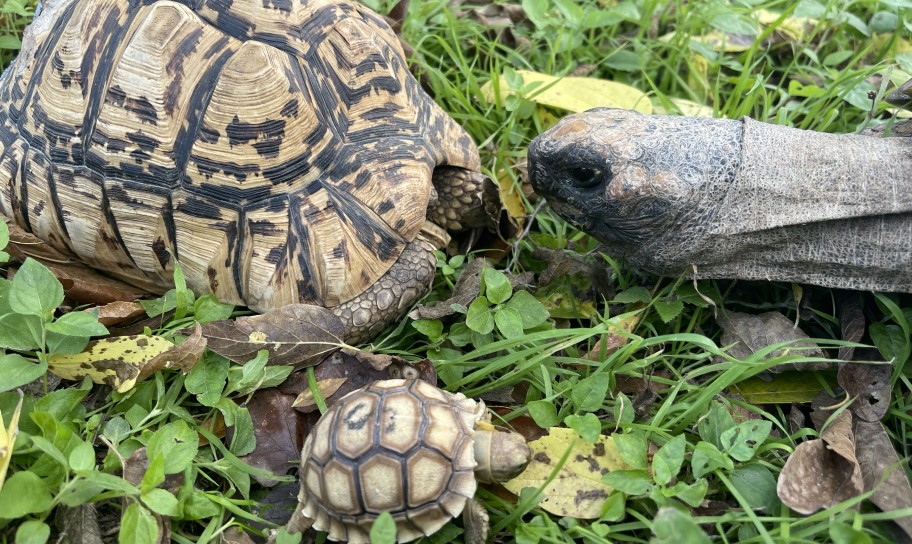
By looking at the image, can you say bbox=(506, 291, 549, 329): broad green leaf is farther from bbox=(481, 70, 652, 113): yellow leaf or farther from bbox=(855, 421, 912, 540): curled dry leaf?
bbox=(481, 70, 652, 113): yellow leaf

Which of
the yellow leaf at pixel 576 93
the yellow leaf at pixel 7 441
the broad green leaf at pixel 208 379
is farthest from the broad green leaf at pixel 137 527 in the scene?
the yellow leaf at pixel 576 93

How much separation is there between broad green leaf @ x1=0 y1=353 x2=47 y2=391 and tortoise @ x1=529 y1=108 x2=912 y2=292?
5.68 feet

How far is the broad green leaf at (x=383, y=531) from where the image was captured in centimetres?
185

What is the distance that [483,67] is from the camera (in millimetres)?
3834

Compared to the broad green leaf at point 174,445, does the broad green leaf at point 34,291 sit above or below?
above

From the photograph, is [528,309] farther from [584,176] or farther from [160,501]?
[160,501]

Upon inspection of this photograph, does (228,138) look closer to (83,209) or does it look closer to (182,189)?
(182,189)

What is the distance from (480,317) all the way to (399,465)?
72 cm

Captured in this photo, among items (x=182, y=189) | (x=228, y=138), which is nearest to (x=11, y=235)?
(x=182, y=189)

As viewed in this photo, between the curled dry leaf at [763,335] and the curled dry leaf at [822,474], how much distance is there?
0.25m

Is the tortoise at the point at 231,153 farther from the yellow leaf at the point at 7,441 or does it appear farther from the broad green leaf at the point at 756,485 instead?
the broad green leaf at the point at 756,485

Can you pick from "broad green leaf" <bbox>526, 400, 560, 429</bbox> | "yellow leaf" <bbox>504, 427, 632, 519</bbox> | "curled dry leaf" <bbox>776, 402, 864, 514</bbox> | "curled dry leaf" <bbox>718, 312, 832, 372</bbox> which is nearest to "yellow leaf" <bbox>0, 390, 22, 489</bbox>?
"yellow leaf" <bbox>504, 427, 632, 519</bbox>

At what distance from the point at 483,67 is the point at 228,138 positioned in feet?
5.80

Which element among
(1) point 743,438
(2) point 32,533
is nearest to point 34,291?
(2) point 32,533
